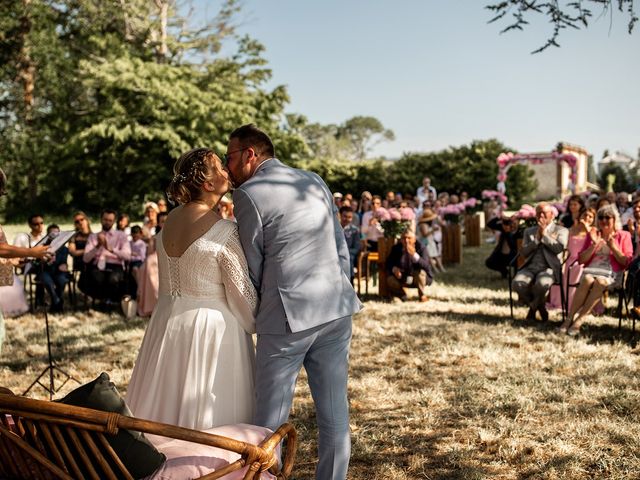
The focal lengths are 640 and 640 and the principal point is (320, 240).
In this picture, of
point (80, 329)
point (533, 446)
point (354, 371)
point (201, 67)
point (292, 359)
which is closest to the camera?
point (292, 359)

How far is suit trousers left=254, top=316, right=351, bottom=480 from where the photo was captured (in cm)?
298

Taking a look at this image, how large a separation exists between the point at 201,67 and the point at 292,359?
32610mm

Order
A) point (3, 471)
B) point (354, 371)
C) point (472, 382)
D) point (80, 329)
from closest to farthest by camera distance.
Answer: point (3, 471) → point (472, 382) → point (354, 371) → point (80, 329)

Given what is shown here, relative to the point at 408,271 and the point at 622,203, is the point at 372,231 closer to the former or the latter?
the point at 408,271

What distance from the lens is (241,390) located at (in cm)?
309

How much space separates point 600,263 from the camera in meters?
8.12

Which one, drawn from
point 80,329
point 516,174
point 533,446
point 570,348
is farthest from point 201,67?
point 533,446

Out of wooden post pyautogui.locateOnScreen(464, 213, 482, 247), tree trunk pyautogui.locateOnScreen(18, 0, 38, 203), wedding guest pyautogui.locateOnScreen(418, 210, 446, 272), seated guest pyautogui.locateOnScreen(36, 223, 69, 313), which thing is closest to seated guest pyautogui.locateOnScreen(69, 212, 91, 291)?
seated guest pyautogui.locateOnScreen(36, 223, 69, 313)

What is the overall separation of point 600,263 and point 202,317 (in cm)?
653

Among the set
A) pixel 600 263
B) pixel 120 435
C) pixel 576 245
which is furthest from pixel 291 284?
pixel 576 245

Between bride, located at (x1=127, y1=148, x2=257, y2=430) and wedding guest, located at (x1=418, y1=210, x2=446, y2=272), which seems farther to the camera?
wedding guest, located at (x1=418, y1=210, x2=446, y2=272)

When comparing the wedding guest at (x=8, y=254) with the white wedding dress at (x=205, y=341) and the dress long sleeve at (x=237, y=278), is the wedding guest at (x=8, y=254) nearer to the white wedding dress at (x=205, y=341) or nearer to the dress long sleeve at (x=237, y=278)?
the white wedding dress at (x=205, y=341)

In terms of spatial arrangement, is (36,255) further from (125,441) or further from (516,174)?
(516,174)

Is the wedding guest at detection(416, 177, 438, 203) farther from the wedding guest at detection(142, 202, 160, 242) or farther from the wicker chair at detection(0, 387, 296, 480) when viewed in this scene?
the wicker chair at detection(0, 387, 296, 480)
